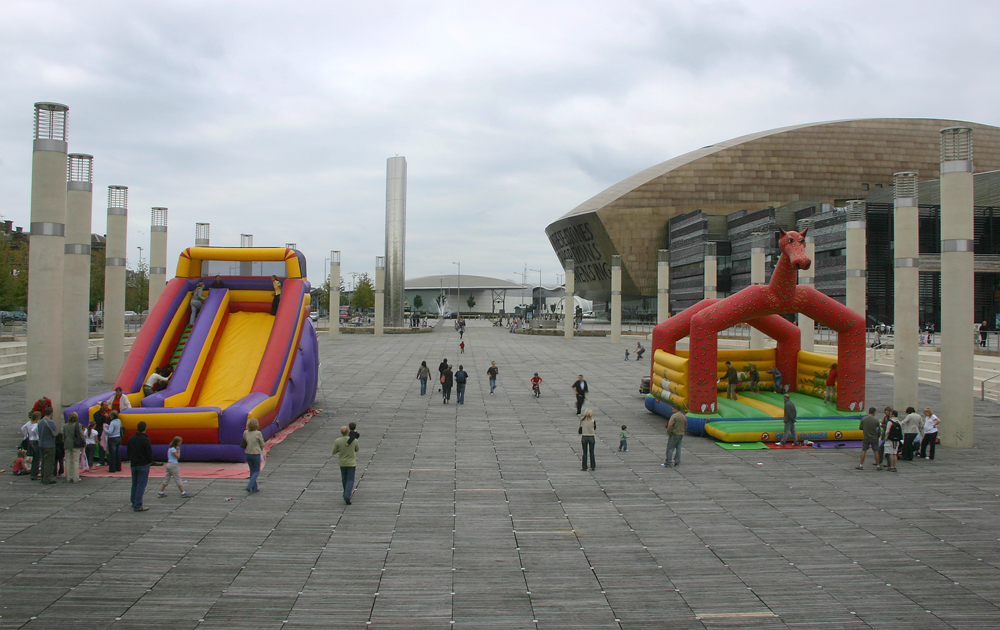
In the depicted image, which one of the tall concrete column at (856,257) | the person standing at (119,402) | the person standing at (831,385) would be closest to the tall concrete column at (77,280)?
the person standing at (119,402)

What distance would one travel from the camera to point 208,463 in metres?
11.9

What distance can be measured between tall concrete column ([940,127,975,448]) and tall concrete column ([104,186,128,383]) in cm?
2354

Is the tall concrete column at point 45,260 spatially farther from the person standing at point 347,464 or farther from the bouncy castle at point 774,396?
the bouncy castle at point 774,396

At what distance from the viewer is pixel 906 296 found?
17922 mm

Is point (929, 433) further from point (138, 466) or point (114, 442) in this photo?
point (114, 442)

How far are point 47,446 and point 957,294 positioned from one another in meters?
17.9

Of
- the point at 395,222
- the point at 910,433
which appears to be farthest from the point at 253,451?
the point at 395,222

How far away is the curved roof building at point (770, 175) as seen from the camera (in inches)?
2719

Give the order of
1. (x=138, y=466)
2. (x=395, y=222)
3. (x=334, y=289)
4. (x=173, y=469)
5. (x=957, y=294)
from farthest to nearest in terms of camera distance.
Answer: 1. (x=395, y=222)
2. (x=334, y=289)
3. (x=957, y=294)
4. (x=173, y=469)
5. (x=138, y=466)

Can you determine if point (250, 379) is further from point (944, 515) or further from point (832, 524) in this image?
point (944, 515)

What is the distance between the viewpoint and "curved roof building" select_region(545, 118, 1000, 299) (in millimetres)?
69062

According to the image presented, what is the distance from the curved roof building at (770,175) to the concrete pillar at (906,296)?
48.7m

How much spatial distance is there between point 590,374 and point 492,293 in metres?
129

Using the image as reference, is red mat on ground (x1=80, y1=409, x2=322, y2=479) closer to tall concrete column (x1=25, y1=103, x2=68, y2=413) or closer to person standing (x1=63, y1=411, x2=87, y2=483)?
person standing (x1=63, y1=411, x2=87, y2=483)
